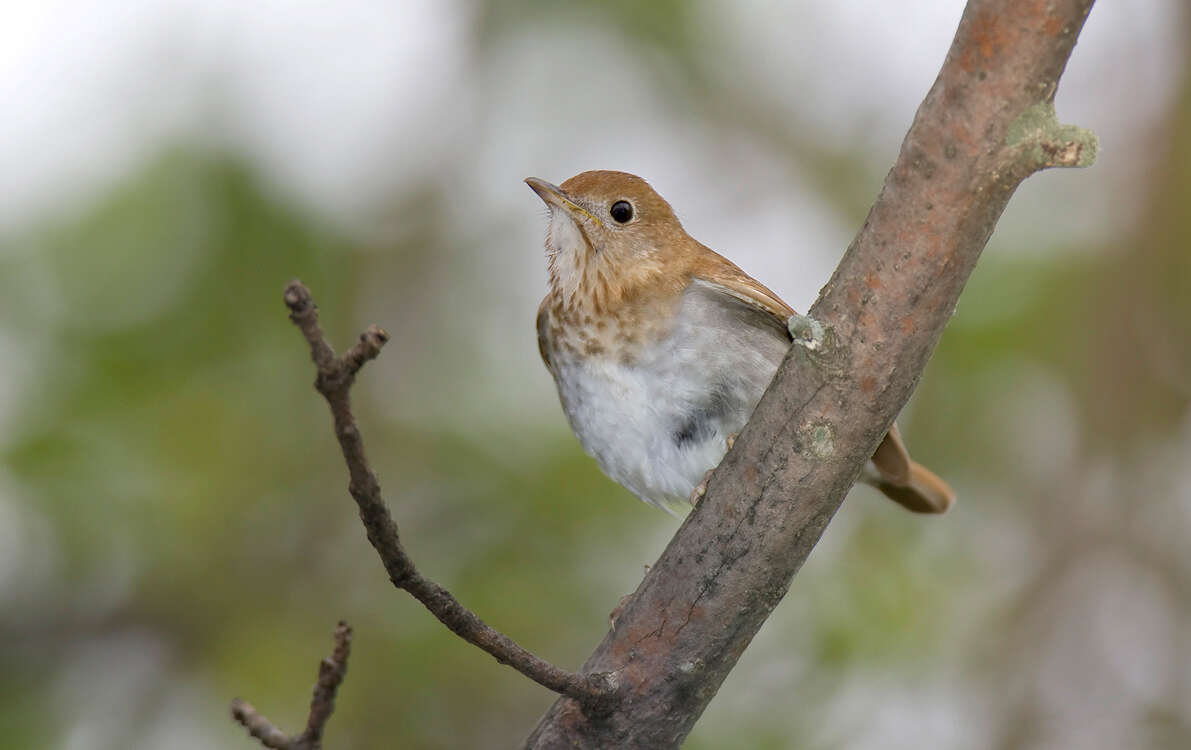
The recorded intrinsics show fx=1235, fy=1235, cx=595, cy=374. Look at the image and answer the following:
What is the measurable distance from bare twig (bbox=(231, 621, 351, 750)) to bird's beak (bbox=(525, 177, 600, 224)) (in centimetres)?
267

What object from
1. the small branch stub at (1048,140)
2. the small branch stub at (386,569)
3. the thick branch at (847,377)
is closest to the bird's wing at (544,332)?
the thick branch at (847,377)

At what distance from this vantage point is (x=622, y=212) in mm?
4898

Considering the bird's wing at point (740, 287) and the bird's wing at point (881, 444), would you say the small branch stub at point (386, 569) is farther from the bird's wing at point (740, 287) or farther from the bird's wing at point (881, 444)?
the bird's wing at point (740, 287)

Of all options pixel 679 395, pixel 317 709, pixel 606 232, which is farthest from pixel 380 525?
pixel 606 232

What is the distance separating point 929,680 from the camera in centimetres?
539

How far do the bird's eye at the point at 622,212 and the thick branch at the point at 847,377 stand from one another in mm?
2064

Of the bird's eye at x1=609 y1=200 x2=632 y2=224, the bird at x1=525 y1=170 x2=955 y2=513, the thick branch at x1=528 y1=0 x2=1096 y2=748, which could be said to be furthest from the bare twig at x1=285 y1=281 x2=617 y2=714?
the bird's eye at x1=609 y1=200 x2=632 y2=224

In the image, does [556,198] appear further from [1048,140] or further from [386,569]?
[1048,140]

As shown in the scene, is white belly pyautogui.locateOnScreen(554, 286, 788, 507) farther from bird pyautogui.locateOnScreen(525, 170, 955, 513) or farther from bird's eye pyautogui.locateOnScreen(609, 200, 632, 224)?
bird's eye pyautogui.locateOnScreen(609, 200, 632, 224)

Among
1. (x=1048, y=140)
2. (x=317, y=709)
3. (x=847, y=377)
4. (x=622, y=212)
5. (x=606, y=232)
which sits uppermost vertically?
(x=622, y=212)

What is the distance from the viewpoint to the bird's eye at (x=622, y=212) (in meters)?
4.89

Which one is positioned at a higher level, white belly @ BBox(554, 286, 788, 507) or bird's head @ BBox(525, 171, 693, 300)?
bird's head @ BBox(525, 171, 693, 300)

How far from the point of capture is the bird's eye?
4891 millimetres

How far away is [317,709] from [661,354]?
1.95 m
